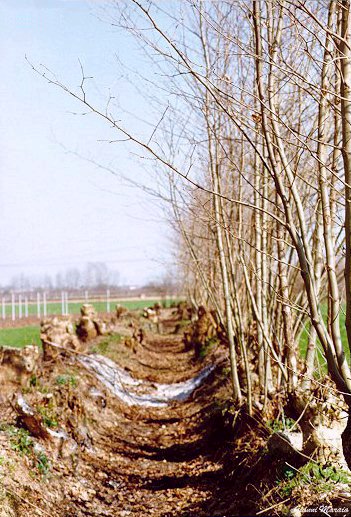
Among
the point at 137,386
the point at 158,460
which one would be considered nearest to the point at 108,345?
the point at 137,386

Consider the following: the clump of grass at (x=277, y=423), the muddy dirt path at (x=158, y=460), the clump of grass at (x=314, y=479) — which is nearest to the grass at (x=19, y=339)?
the muddy dirt path at (x=158, y=460)

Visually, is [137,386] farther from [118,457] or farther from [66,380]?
[118,457]

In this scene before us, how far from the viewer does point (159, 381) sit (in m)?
14.1

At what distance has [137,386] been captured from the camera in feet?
41.9

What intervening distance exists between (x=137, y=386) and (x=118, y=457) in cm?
508

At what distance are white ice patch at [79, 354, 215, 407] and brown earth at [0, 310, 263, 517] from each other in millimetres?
435

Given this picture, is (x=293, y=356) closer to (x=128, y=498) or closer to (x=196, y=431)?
(x=128, y=498)

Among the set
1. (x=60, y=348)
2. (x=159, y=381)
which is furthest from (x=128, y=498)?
(x=159, y=381)

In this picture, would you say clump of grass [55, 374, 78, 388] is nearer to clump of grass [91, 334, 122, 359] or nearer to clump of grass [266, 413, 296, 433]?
clump of grass [266, 413, 296, 433]

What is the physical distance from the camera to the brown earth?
217 inches

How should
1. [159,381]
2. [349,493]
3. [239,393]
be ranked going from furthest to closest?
[159,381] → [239,393] → [349,493]

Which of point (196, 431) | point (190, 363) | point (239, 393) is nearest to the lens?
point (239, 393)

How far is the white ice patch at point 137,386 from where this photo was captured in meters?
11.2

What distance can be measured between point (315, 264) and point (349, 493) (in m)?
1.83
